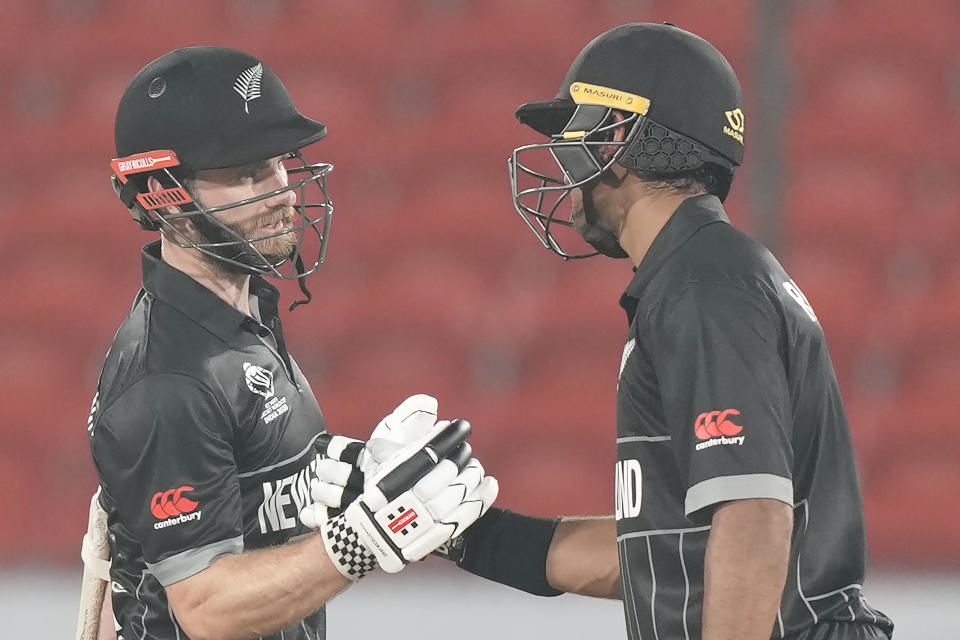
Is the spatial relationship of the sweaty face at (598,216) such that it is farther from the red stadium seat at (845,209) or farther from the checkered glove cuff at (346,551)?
the red stadium seat at (845,209)

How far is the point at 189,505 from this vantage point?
5.76ft

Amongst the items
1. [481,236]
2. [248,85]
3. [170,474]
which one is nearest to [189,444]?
[170,474]

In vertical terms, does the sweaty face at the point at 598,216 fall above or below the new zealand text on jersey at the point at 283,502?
above

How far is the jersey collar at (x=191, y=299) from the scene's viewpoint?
190cm

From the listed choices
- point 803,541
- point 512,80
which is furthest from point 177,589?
point 512,80

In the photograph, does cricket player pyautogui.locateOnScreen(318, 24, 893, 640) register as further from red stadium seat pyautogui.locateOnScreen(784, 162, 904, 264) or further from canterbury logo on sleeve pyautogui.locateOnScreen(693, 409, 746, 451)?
red stadium seat pyautogui.locateOnScreen(784, 162, 904, 264)

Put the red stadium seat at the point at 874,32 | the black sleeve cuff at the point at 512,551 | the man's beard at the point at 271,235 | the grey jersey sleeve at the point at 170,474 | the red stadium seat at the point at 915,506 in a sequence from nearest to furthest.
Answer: the grey jersey sleeve at the point at 170,474 → the man's beard at the point at 271,235 → the black sleeve cuff at the point at 512,551 → the red stadium seat at the point at 915,506 → the red stadium seat at the point at 874,32

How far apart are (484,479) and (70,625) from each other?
71.6 inches

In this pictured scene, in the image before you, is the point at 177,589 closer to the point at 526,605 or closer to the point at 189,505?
the point at 189,505

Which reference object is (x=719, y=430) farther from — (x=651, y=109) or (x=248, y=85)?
(x=248, y=85)

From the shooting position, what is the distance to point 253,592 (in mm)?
1745

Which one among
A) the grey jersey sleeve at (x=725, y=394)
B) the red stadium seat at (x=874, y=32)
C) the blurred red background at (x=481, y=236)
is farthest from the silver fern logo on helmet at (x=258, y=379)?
the red stadium seat at (x=874, y=32)

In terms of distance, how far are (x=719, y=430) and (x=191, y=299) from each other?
2.70 feet

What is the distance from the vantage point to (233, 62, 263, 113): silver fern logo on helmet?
1.94 m
